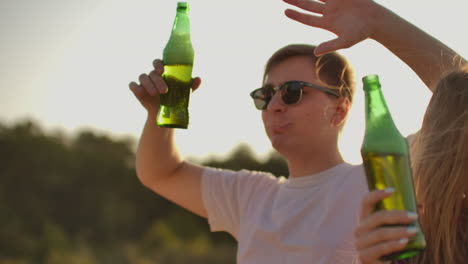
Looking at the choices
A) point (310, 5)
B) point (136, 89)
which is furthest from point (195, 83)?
point (310, 5)

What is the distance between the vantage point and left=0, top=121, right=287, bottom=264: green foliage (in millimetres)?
21531

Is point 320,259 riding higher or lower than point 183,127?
lower

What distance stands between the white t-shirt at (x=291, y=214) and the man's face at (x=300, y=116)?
20 centimetres

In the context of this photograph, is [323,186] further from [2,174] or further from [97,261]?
[2,174]

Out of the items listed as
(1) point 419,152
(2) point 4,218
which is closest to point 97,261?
(2) point 4,218

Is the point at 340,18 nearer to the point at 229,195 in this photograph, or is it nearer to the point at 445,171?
the point at 445,171

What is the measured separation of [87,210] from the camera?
26.9 meters

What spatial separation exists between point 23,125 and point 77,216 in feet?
23.2

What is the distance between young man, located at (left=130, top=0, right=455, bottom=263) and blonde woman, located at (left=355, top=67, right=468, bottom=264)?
0.34 metres

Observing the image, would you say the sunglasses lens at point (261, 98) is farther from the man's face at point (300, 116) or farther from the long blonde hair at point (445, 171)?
the long blonde hair at point (445, 171)

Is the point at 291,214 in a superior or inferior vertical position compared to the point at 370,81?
inferior

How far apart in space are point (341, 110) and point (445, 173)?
1.59 meters

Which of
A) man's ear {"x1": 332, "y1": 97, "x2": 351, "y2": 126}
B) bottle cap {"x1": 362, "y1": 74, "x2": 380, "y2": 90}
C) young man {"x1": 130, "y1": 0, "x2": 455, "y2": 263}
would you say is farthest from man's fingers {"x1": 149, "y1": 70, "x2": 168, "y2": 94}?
bottle cap {"x1": 362, "y1": 74, "x2": 380, "y2": 90}

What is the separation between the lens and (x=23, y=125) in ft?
103
